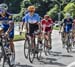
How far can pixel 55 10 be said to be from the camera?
92438mm

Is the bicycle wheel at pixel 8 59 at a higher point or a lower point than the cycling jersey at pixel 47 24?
lower

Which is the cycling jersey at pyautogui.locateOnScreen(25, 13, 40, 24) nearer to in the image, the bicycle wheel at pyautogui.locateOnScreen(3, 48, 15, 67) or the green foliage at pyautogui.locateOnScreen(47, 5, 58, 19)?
the bicycle wheel at pyautogui.locateOnScreen(3, 48, 15, 67)

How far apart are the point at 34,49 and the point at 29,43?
0.26m

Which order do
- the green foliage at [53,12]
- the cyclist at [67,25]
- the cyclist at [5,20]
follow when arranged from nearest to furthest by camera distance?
the cyclist at [5,20], the cyclist at [67,25], the green foliage at [53,12]

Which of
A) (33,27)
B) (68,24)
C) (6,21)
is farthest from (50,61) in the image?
(68,24)

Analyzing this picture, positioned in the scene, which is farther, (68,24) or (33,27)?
(68,24)

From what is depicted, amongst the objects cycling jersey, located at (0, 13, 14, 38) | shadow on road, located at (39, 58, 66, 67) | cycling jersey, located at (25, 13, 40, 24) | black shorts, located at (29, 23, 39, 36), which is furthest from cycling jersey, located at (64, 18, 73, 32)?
cycling jersey, located at (0, 13, 14, 38)

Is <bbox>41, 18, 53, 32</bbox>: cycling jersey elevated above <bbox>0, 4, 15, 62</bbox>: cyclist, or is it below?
below

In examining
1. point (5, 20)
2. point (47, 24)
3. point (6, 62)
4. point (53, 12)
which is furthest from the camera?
point (53, 12)

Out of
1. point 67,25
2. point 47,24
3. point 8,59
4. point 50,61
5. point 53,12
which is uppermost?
point 47,24

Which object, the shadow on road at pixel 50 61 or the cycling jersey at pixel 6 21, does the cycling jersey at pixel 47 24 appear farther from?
the cycling jersey at pixel 6 21

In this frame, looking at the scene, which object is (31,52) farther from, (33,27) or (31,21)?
(31,21)

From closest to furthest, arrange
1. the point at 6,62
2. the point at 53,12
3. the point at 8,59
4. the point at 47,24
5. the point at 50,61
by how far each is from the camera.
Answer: the point at 8,59
the point at 6,62
the point at 50,61
the point at 47,24
the point at 53,12

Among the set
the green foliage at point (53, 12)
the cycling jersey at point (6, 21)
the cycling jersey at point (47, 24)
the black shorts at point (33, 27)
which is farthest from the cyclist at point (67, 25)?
the green foliage at point (53, 12)
